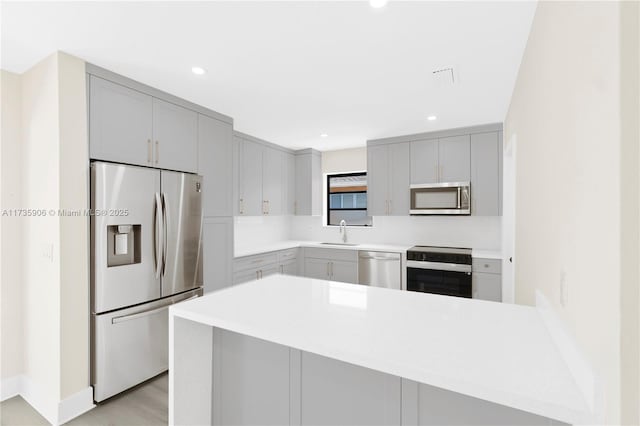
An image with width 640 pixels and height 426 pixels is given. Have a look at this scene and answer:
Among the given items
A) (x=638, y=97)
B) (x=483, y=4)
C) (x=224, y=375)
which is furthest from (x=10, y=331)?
(x=483, y=4)

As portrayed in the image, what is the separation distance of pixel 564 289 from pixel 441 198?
3141 mm

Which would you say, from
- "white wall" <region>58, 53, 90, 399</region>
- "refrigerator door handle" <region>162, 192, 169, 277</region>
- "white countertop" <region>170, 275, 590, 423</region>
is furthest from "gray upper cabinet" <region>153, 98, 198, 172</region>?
"white countertop" <region>170, 275, 590, 423</region>

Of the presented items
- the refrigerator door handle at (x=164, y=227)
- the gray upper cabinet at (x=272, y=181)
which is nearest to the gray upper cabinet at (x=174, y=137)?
the refrigerator door handle at (x=164, y=227)

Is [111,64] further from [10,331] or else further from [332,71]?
[10,331]

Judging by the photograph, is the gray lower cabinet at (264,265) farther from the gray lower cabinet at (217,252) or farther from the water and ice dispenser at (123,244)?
the water and ice dispenser at (123,244)

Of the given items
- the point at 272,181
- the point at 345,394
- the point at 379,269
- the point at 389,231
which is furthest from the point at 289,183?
the point at 345,394

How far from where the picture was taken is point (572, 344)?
86 centimetres

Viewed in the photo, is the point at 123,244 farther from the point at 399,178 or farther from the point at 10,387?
the point at 399,178

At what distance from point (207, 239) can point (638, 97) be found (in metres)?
3.19

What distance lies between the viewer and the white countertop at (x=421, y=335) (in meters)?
0.77

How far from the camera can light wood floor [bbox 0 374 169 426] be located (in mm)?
2102

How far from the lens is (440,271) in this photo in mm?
3773

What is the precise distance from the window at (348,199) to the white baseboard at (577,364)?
4.02 meters

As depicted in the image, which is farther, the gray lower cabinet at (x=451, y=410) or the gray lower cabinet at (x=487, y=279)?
the gray lower cabinet at (x=487, y=279)
